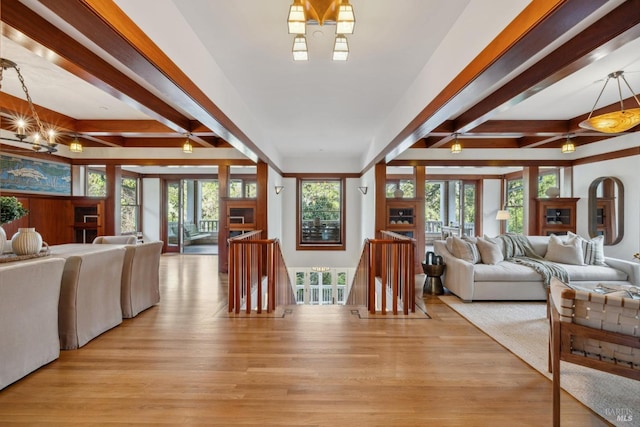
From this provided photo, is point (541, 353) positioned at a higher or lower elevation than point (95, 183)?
lower

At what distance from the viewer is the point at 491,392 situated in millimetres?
2170

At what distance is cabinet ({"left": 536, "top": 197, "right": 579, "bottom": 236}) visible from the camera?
6.54 meters

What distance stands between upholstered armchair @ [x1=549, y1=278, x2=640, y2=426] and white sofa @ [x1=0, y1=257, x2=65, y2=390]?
363 centimetres

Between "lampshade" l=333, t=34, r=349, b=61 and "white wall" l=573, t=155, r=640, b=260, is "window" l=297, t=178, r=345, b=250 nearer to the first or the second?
"white wall" l=573, t=155, r=640, b=260

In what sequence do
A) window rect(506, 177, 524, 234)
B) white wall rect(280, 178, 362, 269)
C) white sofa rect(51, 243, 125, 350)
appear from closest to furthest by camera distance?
white sofa rect(51, 243, 125, 350) → white wall rect(280, 178, 362, 269) → window rect(506, 177, 524, 234)

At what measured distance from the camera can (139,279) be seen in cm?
380

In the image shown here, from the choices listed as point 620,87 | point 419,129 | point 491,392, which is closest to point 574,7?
point 419,129

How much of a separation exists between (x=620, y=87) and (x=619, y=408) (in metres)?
3.66

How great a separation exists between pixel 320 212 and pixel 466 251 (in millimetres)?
4628

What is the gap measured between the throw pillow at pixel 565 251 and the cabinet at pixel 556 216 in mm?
1992

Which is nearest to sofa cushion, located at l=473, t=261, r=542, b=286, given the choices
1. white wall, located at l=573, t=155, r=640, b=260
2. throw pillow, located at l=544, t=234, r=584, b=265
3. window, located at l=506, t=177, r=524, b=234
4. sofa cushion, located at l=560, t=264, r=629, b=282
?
sofa cushion, located at l=560, t=264, r=629, b=282

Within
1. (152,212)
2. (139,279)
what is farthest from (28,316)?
(152,212)

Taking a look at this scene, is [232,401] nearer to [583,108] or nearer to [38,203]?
[583,108]

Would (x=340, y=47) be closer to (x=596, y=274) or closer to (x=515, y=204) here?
(x=596, y=274)
